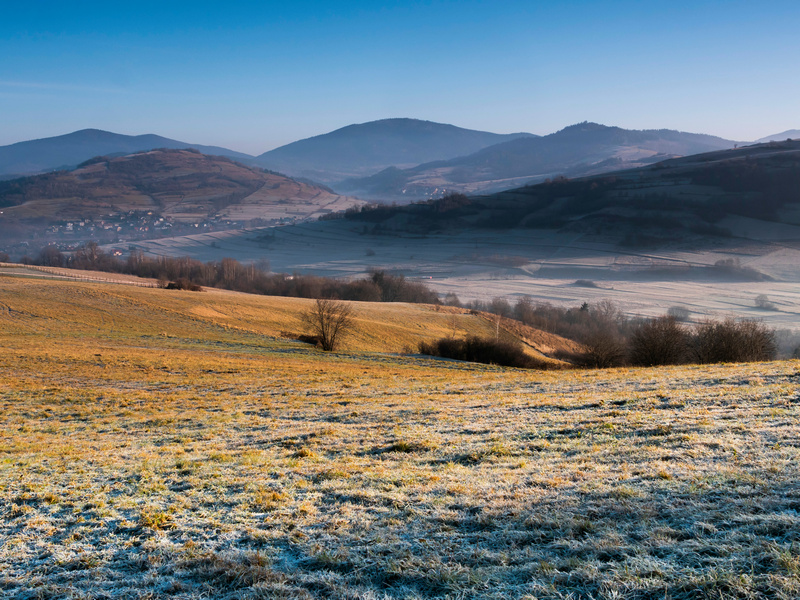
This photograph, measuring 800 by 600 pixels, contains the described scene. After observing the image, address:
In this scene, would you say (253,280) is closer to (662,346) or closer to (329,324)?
(329,324)

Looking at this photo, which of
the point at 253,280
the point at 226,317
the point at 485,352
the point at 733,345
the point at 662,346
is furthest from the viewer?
the point at 253,280

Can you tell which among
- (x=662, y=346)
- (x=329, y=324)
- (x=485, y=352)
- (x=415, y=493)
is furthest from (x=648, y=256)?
(x=415, y=493)

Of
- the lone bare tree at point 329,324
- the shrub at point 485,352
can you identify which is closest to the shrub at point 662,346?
the shrub at point 485,352

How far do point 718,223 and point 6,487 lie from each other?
8191 inches

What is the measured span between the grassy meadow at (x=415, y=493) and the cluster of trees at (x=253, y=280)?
232ft

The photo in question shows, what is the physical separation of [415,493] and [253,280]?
12104cm

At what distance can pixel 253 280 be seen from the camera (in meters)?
123

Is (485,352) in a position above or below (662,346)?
below

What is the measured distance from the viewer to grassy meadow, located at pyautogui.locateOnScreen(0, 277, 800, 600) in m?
5.48

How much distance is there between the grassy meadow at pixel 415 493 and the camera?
5.48m

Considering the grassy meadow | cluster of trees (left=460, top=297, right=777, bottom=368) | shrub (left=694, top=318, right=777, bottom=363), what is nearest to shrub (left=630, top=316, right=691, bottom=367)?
cluster of trees (left=460, top=297, right=777, bottom=368)

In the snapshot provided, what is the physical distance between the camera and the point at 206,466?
11164 millimetres

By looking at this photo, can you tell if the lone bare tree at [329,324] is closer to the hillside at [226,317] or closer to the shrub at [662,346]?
the hillside at [226,317]

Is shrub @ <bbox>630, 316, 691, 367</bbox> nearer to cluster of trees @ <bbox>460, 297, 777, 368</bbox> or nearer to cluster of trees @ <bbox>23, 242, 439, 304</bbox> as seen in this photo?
cluster of trees @ <bbox>460, 297, 777, 368</bbox>
